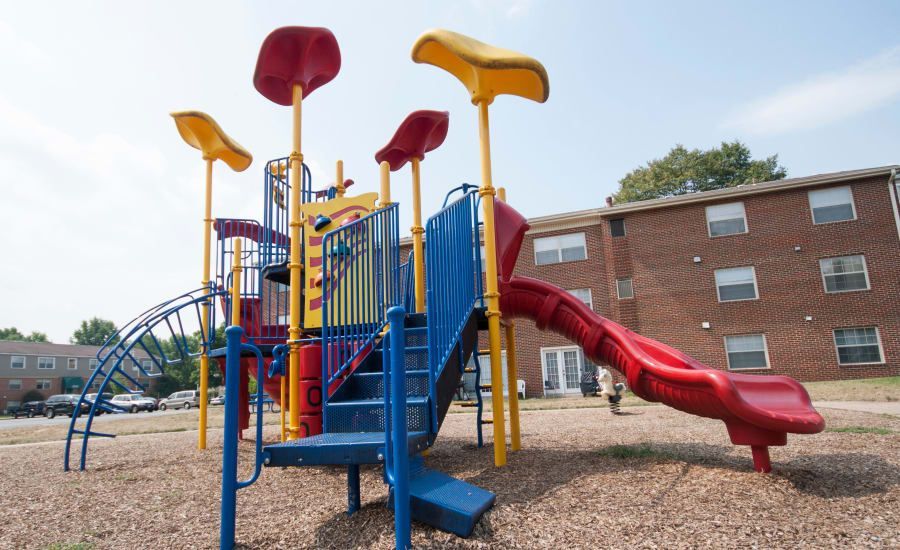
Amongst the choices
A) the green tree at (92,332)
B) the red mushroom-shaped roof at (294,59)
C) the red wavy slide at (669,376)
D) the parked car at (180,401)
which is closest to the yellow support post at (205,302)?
the red mushroom-shaped roof at (294,59)

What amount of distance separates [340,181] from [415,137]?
155cm

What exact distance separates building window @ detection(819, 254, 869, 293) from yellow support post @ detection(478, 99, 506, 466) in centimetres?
1879

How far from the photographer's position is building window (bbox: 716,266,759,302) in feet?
62.3

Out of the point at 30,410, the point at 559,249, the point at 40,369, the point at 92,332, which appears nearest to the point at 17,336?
the point at 92,332

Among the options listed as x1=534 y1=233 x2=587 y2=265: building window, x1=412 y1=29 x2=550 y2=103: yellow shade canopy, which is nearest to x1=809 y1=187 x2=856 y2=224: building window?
x1=534 y1=233 x2=587 y2=265: building window

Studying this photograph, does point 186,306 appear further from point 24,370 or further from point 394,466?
point 24,370

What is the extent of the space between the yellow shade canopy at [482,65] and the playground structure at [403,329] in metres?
0.02

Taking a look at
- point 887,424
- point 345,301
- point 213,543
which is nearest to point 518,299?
point 345,301

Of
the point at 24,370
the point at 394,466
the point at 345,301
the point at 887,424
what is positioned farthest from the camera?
the point at 24,370

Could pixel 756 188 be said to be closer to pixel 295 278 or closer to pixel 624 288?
pixel 624 288

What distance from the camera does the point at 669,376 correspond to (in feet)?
15.5

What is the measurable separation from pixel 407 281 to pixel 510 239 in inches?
65.0

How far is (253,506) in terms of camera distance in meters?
3.84

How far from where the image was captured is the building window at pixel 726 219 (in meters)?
19.4
